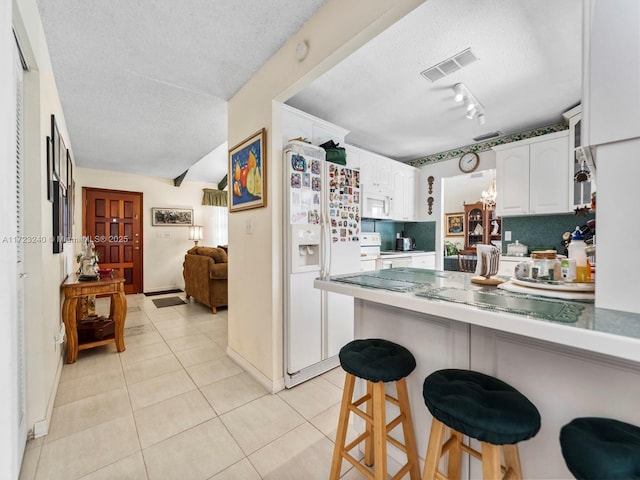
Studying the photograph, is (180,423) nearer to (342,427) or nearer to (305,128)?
(342,427)

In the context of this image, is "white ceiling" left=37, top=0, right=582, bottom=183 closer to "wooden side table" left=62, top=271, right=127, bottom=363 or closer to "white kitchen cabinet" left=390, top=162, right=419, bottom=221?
"white kitchen cabinet" left=390, top=162, right=419, bottom=221

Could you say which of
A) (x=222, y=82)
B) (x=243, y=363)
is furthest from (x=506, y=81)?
(x=243, y=363)

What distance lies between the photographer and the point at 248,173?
2393 millimetres

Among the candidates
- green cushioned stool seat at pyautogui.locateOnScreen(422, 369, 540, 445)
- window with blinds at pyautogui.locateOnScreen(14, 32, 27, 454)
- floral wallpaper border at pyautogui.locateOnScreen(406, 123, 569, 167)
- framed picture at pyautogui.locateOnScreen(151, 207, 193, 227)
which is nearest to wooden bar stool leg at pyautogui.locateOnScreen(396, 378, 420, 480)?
green cushioned stool seat at pyautogui.locateOnScreen(422, 369, 540, 445)

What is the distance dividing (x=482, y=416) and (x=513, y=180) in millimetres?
3569

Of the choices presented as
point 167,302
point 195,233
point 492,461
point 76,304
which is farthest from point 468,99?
point 195,233

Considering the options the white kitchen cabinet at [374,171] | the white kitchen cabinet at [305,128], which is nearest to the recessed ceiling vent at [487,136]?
the white kitchen cabinet at [374,171]

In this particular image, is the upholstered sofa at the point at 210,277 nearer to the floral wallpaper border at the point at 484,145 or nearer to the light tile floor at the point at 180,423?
the light tile floor at the point at 180,423

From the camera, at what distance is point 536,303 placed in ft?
3.14

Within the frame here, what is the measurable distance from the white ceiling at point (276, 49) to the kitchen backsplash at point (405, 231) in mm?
1523

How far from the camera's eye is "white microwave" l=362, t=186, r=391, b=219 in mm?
3947

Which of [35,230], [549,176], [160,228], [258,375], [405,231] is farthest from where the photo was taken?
[160,228]

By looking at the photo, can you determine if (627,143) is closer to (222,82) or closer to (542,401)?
(542,401)
